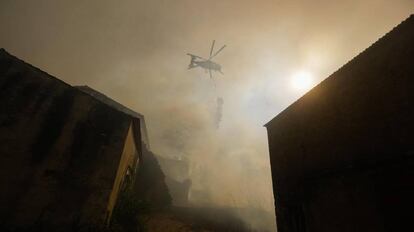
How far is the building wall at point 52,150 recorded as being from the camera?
29.8 feet

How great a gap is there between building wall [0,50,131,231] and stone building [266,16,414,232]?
A: 28.7ft

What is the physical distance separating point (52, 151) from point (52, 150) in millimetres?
41

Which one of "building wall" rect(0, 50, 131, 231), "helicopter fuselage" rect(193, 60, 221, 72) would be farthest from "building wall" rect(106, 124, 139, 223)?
"helicopter fuselage" rect(193, 60, 221, 72)

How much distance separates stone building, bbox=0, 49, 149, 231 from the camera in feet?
29.8

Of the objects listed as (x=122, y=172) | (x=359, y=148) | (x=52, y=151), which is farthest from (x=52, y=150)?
(x=359, y=148)

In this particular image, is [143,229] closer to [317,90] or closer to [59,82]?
[59,82]

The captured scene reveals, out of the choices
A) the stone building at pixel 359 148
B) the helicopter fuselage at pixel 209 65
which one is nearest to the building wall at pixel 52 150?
the stone building at pixel 359 148

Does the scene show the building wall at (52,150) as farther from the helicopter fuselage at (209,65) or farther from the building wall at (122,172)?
the helicopter fuselage at (209,65)

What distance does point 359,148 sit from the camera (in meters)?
8.80

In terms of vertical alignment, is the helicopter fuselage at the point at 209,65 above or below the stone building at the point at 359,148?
above

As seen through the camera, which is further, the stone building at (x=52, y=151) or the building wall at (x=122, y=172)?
the building wall at (x=122, y=172)

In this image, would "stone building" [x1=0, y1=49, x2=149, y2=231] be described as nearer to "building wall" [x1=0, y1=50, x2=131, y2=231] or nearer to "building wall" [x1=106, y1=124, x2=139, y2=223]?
"building wall" [x1=0, y1=50, x2=131, y2=231]

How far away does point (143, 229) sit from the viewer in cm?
1337

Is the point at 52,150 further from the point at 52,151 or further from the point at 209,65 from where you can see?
the point at 209,65
